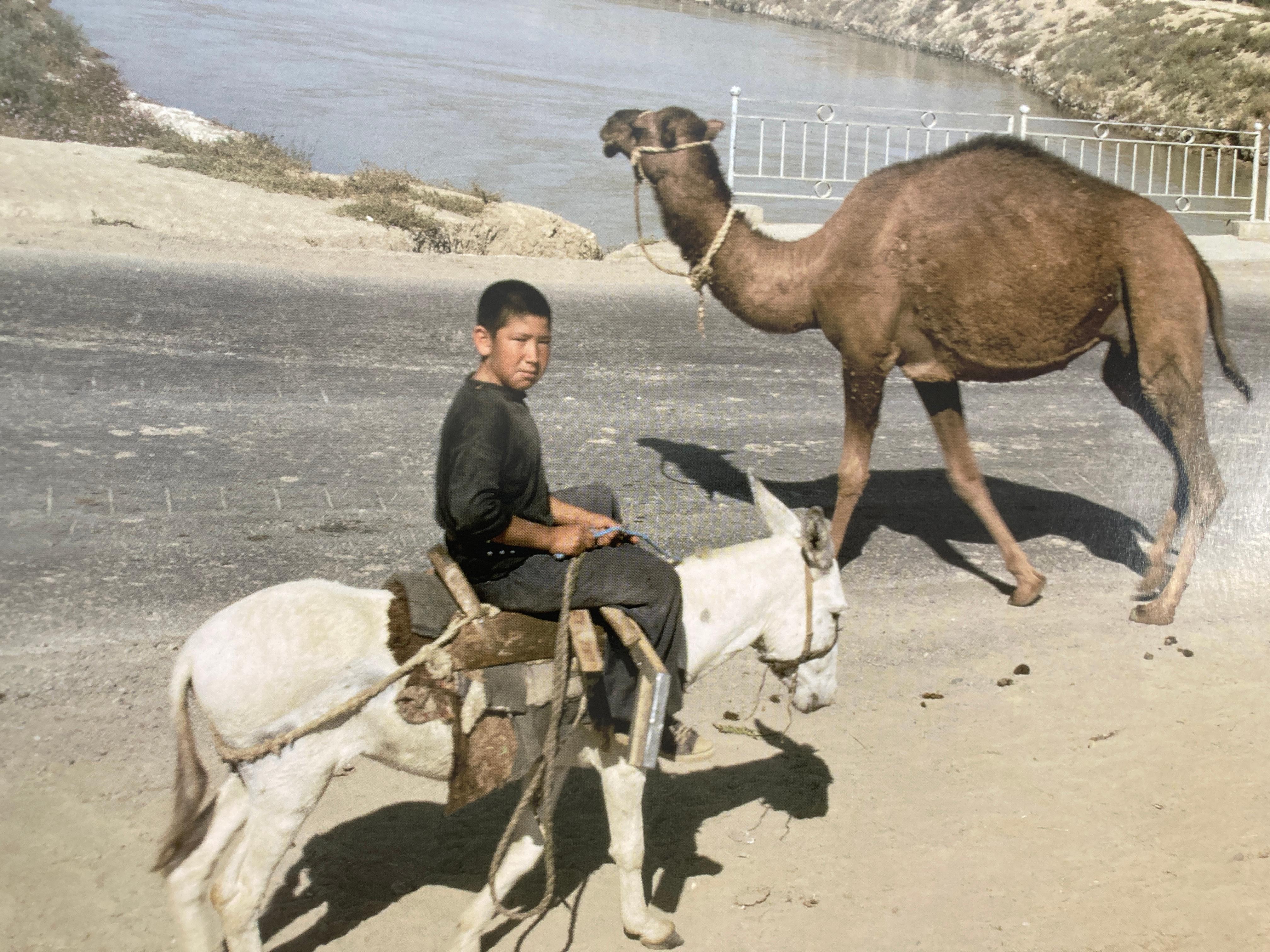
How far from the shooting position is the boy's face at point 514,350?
4.52 m

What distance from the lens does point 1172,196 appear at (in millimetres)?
21641

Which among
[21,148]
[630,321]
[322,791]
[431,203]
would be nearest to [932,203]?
[322,791]

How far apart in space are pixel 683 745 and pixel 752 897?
2.93 ft

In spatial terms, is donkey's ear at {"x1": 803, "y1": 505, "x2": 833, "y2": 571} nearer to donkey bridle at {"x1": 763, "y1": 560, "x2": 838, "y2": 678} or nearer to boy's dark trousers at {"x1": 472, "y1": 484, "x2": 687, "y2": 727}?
donkey bridle at {"x1": 763, "y1": 560, "x2": 838, "y2": 678}

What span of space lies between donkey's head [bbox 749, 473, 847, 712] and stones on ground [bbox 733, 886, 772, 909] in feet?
2.94

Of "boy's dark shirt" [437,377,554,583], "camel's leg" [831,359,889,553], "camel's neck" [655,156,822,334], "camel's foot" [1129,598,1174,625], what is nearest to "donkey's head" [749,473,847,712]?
"boy's dark shirt" [437,377,554,583]

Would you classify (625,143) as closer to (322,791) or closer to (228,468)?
(228,468)

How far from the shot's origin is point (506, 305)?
4516 mm

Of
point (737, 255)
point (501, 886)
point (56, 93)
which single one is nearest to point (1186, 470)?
point (737, 255)

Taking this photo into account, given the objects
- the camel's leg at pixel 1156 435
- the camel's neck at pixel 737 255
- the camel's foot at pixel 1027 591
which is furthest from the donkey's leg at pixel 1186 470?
the camel's neck at pixel 737 255

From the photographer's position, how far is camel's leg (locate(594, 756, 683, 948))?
4.91 m

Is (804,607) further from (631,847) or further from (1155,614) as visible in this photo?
(1155,614)

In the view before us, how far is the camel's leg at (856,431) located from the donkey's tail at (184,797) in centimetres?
456

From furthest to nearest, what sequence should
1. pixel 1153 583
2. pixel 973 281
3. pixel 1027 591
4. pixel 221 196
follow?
1. pixel 221 196
2. pixel 1153 583
3. pixel 1027 591
4. pixel 973 281
